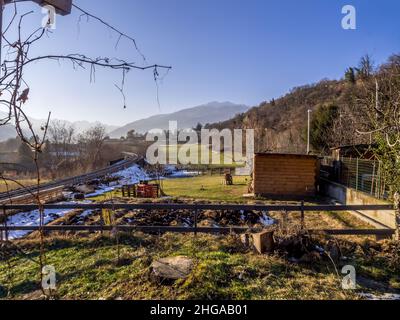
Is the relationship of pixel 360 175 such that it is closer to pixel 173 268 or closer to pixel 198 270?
pixel 198 270

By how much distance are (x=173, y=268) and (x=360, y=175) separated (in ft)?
38.3

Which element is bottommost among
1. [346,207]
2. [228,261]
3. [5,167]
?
[228,261]

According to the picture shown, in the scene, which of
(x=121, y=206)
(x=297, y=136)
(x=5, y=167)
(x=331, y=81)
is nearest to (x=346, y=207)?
(x=121, y=206)

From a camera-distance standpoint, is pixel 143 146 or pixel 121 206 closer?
pixel 121 206

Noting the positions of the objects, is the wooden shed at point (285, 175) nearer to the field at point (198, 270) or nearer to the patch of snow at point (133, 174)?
the field at point (198, 270)

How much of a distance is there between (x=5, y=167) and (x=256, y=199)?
15.6 metres

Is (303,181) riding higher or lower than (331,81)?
lower

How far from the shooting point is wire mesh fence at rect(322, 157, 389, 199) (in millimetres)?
10344

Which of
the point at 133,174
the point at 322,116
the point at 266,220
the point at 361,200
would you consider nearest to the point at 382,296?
the point at 266,220

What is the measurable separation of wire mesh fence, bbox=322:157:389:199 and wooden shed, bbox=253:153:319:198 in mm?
1359

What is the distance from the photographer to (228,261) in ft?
14.8

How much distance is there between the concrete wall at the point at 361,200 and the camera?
8.98 meters

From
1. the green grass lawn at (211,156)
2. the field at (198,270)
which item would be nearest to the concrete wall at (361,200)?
the field at (198,270)

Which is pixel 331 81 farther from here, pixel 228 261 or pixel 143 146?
pixel 228 261
